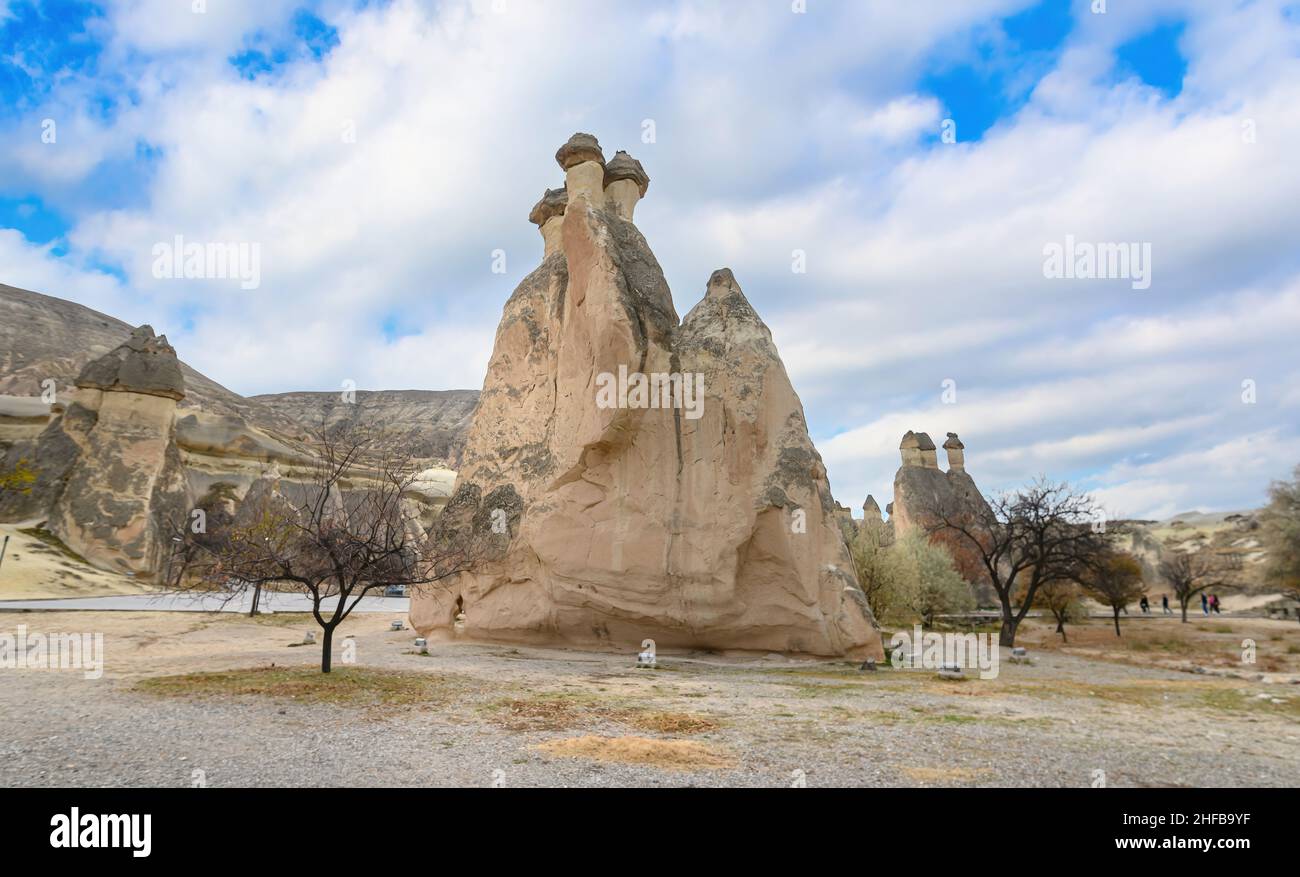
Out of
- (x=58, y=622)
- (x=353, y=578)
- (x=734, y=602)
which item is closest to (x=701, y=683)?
(x=734, y=602)

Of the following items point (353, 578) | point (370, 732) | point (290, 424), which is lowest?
point (370, 732)

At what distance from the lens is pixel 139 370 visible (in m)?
30.6

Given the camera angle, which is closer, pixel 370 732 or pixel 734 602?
pixel 370 732

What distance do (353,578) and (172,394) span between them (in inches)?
1081

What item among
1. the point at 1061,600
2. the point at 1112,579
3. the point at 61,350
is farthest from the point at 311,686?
the point at 61,350

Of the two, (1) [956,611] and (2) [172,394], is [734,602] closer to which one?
(1) [956,611]

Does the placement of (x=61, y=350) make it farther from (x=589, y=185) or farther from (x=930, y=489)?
(x=930, y=489)

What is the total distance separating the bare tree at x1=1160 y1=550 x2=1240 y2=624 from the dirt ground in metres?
21.5

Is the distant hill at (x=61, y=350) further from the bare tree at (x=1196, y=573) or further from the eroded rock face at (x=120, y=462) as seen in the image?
the bare tree at (x=1196, y=573)

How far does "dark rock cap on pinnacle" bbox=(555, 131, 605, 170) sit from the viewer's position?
18.8 m

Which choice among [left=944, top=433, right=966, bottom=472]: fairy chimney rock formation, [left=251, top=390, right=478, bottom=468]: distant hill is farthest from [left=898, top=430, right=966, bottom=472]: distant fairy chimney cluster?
[left=251, top=390, right=478, bottom=468]: distant hill

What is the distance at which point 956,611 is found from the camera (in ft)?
91.0

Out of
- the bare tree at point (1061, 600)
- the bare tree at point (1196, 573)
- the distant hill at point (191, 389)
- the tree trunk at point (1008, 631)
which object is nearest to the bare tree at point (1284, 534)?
the bare tree at point (1196, 573)

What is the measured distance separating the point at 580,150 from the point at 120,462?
24931mm
